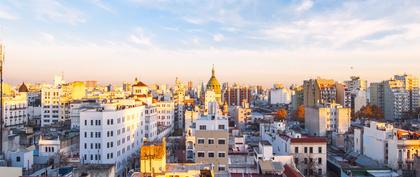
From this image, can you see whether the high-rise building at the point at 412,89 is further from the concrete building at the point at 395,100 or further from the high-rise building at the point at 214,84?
the high-rise building at the point at 214,84

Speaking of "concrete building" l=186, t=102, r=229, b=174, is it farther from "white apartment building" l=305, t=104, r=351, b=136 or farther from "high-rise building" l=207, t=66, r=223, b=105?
"high-rise building" l=207, t=66, r=223, b=105

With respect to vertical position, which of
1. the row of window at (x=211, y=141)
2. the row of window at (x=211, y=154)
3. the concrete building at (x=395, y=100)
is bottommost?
the row of window at (x=211, y=154)

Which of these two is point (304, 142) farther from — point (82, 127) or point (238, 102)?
point (238, 102)

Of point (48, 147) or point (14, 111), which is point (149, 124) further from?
point (14, 111)

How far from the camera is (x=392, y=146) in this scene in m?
27.2

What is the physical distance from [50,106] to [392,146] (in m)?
40.0

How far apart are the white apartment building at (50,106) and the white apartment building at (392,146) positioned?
123ft

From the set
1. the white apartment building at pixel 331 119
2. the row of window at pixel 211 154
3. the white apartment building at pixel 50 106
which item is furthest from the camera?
the white apartment building at pixel 50 106

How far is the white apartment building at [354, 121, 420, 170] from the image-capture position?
26859mm

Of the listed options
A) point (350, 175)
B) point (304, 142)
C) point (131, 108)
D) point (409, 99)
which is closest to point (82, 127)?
point (131, 108)

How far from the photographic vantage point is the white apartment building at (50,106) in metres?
51.5

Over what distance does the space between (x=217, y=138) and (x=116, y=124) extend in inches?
362

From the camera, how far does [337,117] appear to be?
142 ft

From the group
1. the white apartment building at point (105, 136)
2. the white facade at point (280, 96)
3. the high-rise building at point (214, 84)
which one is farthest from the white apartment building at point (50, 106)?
the white facade at point (280, 96)
